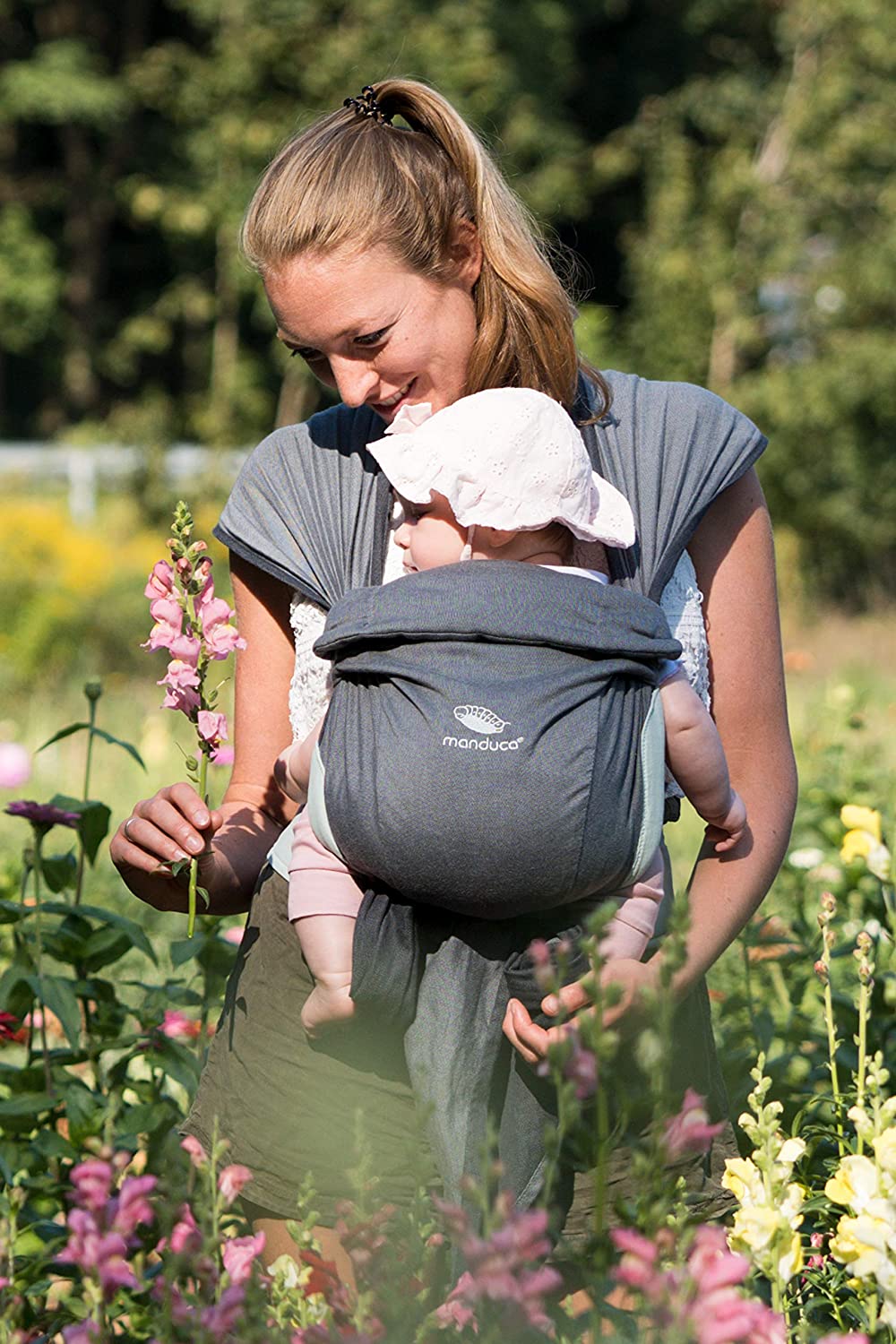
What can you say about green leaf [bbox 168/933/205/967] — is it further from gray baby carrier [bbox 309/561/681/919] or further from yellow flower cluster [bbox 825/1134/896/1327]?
yellow flower cluster [bbox 825/1134/896/1327]

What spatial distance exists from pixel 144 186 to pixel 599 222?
6249 millimetres

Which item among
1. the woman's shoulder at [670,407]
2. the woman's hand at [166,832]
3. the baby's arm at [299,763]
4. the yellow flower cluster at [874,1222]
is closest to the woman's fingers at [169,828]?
the woman's hand at [166,832]

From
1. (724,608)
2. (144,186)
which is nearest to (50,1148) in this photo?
(724,608)

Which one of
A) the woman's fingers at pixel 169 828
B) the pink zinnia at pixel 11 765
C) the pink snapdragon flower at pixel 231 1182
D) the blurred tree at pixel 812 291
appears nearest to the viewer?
the pink snapdragon flower at pixel 231 1182

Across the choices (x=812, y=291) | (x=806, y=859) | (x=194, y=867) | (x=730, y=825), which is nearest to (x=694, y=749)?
(x=730, y=825)

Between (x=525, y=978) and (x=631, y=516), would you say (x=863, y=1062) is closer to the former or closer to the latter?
(x=525, y=978)

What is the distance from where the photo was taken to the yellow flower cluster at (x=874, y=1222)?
4.16 ft

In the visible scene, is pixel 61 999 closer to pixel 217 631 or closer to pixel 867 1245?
pixel 217 631

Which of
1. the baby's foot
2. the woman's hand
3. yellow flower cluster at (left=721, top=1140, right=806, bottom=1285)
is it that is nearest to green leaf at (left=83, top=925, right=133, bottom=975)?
the woman's hand

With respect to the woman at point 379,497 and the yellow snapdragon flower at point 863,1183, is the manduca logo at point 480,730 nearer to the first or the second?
the woman at point 379,497

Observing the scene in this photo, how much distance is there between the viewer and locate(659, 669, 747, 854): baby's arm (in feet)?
5.93

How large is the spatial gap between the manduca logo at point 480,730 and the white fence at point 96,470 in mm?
10661

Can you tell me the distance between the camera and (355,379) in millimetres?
2012

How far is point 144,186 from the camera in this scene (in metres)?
20.1
